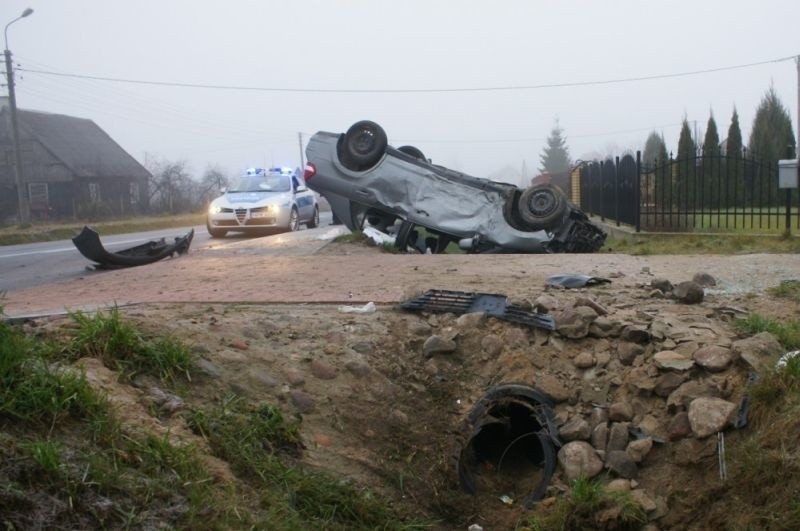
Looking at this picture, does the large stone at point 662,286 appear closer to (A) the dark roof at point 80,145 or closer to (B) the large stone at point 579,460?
(B) the large stone at point 579,460

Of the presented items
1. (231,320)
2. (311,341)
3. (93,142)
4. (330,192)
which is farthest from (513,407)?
(93,142)

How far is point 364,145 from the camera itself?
36.4ft

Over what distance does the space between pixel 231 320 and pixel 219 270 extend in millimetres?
3379

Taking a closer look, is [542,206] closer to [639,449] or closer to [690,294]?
[690,294]

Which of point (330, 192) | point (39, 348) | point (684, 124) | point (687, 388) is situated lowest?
point (687, 388)

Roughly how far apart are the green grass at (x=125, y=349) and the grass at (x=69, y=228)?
2003 cm

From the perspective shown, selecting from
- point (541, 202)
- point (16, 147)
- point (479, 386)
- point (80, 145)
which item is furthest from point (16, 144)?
point (479, 386)

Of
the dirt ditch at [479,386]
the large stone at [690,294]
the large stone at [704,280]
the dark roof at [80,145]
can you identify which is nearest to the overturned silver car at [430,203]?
the large stone at [704,280]

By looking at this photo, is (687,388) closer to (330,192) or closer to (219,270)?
(219,270)

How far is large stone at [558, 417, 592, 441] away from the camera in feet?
13.8

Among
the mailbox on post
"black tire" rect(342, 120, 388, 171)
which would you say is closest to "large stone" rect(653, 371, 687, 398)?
"black tire" rect(342, 120, 388, 171)

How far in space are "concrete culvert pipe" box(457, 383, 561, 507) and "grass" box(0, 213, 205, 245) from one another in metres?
20.3

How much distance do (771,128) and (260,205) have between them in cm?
1734

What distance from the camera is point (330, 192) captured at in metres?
11.2
